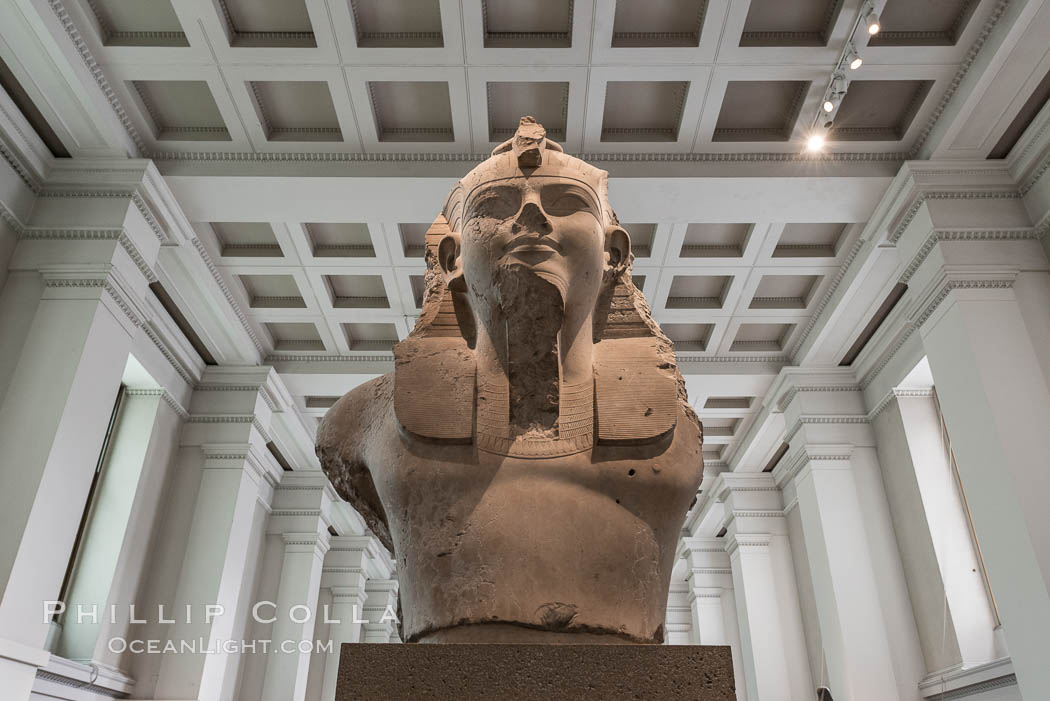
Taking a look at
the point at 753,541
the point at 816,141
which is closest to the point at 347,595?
the point at 753,541

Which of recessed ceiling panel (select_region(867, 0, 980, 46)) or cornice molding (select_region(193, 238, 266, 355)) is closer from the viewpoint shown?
Answer: recessed ceiling panel (select_region(867, 0, 980, 46))

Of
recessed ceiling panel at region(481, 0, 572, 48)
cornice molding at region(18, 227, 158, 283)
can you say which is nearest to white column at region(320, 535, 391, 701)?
cornice molding at region(18, 227, 158, 283)

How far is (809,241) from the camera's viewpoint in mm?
7758

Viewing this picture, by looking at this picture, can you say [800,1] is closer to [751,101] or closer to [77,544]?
[751,101]

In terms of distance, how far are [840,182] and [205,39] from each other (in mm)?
5252

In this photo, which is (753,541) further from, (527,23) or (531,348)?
(531,348)

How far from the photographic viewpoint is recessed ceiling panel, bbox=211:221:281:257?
24.8ft

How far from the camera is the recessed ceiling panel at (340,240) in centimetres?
755

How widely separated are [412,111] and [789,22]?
10.00 ft

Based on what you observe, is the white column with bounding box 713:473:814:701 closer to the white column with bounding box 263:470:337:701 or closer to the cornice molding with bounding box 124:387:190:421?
the white column with bounding box 263:470:337:701

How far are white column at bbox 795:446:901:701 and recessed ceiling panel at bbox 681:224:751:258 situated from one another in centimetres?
270

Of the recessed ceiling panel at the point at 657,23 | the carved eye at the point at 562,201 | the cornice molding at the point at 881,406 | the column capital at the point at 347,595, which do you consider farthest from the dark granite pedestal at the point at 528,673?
the column capital at the point at 347,595

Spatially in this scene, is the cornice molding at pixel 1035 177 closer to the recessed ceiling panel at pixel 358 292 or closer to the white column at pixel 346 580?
the recessed ceiling panel at pixel 358 292

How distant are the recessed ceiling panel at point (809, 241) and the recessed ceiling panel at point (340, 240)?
4.20 metres
